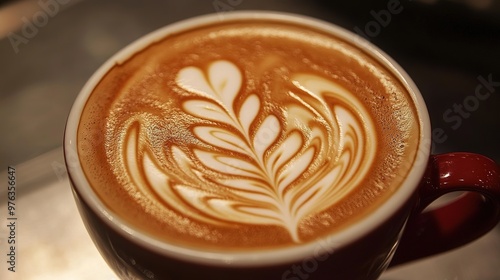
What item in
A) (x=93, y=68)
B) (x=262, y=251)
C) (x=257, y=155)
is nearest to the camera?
(x=262, y=251)

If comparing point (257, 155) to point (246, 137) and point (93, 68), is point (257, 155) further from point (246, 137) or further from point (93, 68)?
point (93, 68)

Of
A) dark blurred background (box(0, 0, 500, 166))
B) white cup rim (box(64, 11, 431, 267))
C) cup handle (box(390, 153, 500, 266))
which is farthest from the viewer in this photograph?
dark blurred background (box(0, 0, 500, 166))

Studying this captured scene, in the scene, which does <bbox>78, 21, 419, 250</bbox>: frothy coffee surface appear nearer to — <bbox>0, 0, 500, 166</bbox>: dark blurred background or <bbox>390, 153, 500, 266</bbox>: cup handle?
<bbox>390, 153, 500, 266</bbox>: cup handle

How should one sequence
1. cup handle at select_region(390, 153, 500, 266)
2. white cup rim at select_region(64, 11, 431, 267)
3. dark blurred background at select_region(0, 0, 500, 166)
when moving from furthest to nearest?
dark blurred background at select_region(0, 0, 500, 166) → cup handle at select_region(390, 153, 500, 266) → white cup rim at select_region(64, 11, 431, 267)

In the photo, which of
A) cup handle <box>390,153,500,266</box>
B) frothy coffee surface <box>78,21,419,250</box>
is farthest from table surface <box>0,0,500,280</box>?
frothy coffee surface <box>78,21,419,250</box>

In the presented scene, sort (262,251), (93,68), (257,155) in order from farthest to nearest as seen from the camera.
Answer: (93,68) → (257,155) → (262,251)

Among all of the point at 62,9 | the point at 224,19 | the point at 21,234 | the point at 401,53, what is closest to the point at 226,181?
the point at 224,19

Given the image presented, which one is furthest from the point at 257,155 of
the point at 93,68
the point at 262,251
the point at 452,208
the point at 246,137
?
the point at 93,68

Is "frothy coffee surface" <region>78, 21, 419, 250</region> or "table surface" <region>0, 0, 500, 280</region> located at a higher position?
"frothy coffee surface" <region>78, 21, 419, 250</region>
